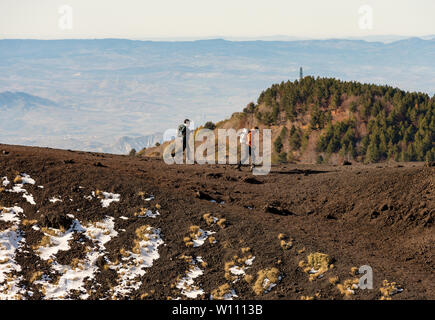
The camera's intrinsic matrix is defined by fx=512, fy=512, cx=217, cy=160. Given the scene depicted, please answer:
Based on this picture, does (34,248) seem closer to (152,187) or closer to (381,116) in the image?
(152,187)

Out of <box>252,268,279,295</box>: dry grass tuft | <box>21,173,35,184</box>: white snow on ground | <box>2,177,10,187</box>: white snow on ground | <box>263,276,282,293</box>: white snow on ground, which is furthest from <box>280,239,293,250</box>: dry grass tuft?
<box>2,177,10,187</box>: white snow on ground

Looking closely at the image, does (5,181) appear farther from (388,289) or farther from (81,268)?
(388,289)

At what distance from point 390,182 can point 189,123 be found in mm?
12218

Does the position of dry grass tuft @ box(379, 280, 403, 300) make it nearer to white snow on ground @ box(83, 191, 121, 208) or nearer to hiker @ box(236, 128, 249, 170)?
white snow on ground @ box(83, 191, 121, 208)

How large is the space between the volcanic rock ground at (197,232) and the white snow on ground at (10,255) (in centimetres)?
4

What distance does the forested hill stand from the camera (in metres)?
64.7

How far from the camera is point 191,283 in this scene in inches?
640

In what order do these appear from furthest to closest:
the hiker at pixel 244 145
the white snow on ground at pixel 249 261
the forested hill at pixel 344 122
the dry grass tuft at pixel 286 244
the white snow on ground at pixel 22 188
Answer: the forested hill at pixel 344 122 < the hiker at pixel 244 145 < the white snow on ground at pixel 22 188 < the dry grass tuft at pixel 286 244 < the white snow on ground at pixel 249 261

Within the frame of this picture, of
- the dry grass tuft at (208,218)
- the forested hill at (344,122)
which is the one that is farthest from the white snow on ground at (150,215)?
the forested hill at (344,122)

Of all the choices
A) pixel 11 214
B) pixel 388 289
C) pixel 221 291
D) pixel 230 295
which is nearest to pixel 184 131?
pixel 11 214

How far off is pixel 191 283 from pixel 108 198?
630cm

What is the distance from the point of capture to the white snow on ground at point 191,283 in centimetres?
1583

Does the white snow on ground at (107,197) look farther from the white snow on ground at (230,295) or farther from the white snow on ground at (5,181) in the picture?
the white snow on ground at (230,295)
